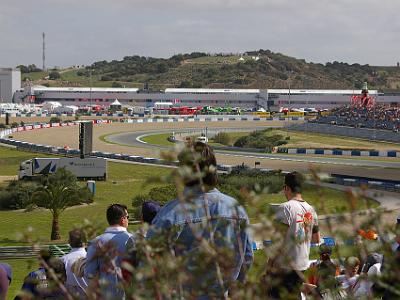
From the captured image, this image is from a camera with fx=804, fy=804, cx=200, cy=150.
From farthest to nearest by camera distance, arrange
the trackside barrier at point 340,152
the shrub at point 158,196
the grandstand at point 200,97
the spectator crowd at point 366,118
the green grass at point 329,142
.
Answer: the grandstand at point 200,97 < the spectator crowd at point 366,118 < the green grass at point 329,142 < the trackside barrier at point 340,152 < the shrub at point 158,196

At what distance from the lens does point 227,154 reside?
185 feet

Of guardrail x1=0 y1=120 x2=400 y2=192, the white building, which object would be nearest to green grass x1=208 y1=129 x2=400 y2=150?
guardrail x1=0 y1=120 x2=400 y2=192

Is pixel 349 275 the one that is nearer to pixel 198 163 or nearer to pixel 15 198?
pixel 198 163

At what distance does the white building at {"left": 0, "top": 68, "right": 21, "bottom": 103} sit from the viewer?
142 metres

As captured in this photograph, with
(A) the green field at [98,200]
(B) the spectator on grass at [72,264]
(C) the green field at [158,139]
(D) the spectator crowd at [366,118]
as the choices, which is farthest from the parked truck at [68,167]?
(D) the spectator crowd at [366,118]

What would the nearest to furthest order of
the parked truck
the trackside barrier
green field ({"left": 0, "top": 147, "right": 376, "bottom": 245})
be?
green field ({"left": 0, "top": 147, "right": 376, "bottom": 245}), the parked truck, the trackside barrier

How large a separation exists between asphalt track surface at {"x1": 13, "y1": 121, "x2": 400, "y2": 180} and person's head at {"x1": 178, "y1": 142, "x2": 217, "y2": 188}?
54.3 feet

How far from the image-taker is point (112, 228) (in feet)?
24.2

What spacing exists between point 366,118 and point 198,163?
77.1 meters

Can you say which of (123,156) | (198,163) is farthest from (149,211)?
(123,156)

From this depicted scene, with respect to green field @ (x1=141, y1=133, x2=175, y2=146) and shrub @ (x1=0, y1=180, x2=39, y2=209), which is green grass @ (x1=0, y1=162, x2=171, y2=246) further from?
green field @ (x1=141, y1=133, x2=175, y2=146)

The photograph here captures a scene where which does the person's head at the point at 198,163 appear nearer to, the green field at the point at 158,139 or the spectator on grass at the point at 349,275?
the spectator on grass at the point at 349,275

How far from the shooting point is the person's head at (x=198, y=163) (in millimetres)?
3955

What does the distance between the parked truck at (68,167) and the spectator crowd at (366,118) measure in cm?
3699
